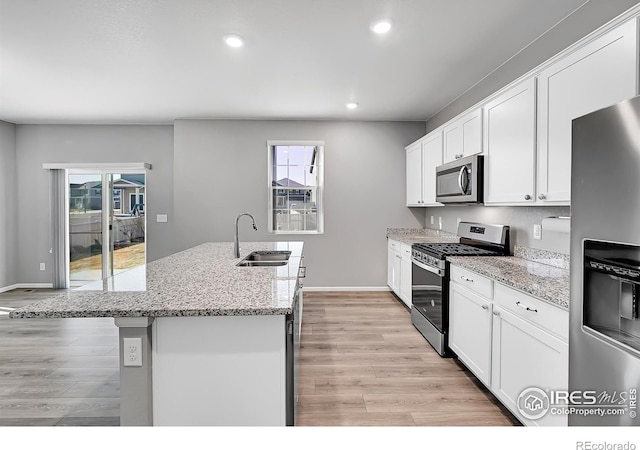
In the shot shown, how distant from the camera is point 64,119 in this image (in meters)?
5.23

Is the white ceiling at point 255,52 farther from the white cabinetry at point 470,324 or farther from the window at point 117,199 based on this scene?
the white cabinetry at point 470,324

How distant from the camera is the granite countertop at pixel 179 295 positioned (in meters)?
1.32

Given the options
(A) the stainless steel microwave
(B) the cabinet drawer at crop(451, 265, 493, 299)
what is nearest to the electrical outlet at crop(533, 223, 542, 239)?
(A) the stainless steel microwave

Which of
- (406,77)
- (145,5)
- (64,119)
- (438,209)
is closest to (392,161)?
(438,209)

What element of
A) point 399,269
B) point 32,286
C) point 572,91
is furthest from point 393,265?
point 32,286

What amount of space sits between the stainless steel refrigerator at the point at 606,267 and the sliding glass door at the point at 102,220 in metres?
5.77

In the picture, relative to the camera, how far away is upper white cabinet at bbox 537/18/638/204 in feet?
5.20

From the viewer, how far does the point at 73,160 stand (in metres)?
5.48

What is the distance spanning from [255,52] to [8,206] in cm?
506

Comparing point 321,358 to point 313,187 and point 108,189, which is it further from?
point 108,189

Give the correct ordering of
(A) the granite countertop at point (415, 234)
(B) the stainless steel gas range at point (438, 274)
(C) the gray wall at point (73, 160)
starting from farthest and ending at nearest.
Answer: (C) the gray wall at point (73, 160), (A) the granite countertop at point (415, 234), (B) the stainless steel gas range at point (438, 274)

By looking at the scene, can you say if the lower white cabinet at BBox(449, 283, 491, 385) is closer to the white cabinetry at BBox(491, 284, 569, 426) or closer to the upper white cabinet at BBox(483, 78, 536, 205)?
the white cabinetry at BBox(491, 284, 569, 426)

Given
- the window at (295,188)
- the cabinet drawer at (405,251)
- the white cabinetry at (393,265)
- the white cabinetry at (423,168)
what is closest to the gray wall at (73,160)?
the window at (295,188)
